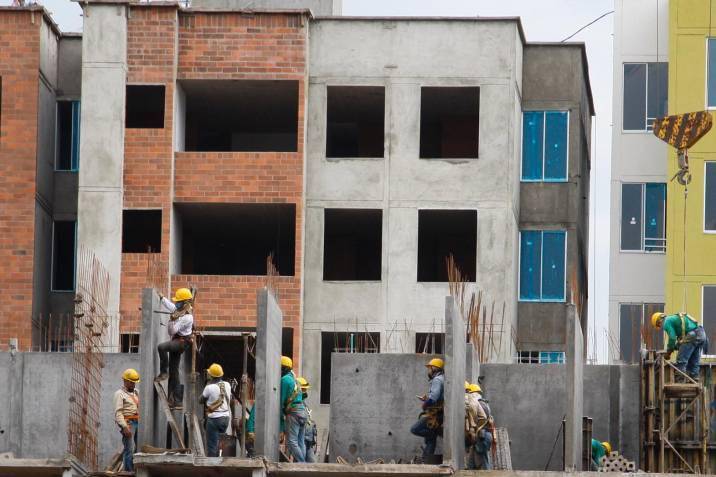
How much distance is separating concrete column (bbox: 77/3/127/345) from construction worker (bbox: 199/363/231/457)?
16.1 m

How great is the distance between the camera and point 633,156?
207 feet

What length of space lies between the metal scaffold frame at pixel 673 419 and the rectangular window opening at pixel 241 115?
15.4 meters

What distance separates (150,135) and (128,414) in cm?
1660

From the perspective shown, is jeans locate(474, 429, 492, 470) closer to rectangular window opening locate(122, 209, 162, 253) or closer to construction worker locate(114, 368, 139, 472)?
construction worker locate(114, 368, 139, 472)

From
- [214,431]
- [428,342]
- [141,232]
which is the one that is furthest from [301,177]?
[214,431]

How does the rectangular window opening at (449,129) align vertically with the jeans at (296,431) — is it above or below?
above

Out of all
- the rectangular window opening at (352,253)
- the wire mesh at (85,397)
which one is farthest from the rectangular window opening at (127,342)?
the wire mesh at (85,397)

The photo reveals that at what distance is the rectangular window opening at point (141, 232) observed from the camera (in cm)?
5900

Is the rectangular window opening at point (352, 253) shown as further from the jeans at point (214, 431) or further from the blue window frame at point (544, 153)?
the jeans at point (214, 431)

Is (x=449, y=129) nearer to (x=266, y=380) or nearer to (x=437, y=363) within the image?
(x=437, y=363)

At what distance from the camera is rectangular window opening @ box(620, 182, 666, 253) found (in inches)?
2461

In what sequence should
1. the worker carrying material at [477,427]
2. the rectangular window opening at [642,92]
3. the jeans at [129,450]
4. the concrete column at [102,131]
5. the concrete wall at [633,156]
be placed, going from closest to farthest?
the jeans at [129,450], the worker carrying material at [477,427], the concrete column at [102,131], the concrete wall at [633,156], the rectangular window opening at [642,92]

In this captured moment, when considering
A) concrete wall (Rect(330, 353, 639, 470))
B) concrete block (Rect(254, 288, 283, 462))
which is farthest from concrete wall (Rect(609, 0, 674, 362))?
concrete block (Rect(254, 288, 283, 462))

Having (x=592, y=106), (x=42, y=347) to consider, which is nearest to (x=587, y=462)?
(x=42, y=347)
